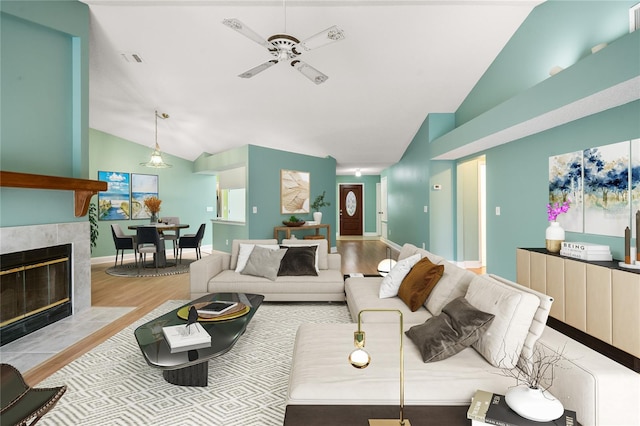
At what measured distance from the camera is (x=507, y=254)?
4.89 meters

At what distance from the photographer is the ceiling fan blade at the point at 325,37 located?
2592 millimetres

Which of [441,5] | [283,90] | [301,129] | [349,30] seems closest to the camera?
[441,5]

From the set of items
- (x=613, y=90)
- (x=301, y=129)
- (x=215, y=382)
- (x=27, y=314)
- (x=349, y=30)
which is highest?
(x=349, y=30)

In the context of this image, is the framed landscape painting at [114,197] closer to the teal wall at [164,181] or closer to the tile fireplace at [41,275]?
the teal wall at [164,181]

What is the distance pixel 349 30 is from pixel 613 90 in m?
2.68

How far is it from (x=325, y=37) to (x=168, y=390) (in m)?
2.84

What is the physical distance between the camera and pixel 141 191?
8.16m

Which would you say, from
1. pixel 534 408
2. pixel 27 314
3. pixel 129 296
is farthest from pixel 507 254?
pixel 27 314

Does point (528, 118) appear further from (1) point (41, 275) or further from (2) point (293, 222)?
(1) point (41, 275)

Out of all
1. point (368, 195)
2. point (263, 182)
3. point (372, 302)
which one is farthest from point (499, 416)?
point (368, 195)

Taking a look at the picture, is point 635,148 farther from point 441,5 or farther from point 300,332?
point 300,332

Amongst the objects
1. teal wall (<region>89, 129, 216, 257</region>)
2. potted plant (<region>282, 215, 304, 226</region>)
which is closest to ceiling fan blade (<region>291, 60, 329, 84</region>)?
potted plant (<region>282, 215, 304, 226</region>)

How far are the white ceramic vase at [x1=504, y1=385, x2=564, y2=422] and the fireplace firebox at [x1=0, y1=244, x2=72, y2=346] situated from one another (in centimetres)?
395

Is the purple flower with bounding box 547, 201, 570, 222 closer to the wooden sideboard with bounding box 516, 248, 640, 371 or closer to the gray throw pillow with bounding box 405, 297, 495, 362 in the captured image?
the wooden sideboard with bounding box 516, 248, 640, 371
